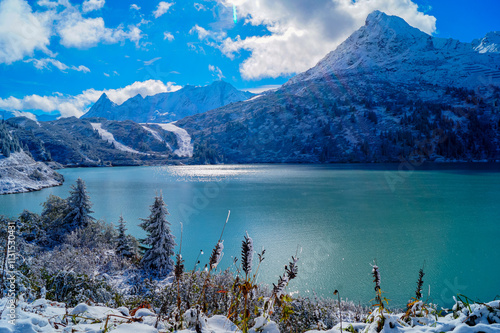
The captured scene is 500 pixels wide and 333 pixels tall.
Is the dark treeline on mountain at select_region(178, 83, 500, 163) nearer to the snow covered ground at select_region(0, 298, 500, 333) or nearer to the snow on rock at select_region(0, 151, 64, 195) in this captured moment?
the snow on rock at select_region(0, 151, 64, 195)

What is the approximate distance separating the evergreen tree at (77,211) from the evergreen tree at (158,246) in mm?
8128

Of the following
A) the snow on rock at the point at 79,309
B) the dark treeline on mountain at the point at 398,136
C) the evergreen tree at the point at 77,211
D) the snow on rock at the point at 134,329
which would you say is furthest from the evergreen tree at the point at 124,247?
the dark treeline on mountain at the point at 398,136

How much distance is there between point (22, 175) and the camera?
212 feet

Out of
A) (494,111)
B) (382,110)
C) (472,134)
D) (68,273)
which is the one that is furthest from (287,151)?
(68,273)

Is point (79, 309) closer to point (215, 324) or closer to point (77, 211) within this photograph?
point (215, 324)

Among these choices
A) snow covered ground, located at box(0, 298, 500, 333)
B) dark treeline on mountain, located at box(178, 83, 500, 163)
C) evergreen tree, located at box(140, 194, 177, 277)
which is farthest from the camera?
dark treeline on mountain, located at box(178, 83, 500, 163)

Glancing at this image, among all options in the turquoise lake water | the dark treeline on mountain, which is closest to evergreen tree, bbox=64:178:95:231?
the turquoise lake water

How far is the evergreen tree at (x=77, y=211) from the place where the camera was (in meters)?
20.4

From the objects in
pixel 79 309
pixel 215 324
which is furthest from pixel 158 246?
pixel 215 324

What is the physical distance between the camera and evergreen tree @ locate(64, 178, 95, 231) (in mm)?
20406

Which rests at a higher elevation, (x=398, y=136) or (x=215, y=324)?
(x=398, y=136)

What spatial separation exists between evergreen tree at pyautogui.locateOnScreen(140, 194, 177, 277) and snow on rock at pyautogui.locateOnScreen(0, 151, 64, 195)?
200ft

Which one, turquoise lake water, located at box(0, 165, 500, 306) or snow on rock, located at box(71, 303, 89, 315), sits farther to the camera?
turquoise lake water, located at box(0, 165, 500, 306)

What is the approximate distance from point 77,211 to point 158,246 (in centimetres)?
978
